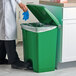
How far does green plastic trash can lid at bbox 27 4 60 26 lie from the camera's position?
10.0ft

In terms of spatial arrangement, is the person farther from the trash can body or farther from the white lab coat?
the trash can body

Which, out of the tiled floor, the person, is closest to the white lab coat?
the person

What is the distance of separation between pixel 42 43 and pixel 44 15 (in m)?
0.46

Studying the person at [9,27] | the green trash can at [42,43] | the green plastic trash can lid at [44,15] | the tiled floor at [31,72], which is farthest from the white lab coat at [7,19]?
the tiled floor at [31,72]

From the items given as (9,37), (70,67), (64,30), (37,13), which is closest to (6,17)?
(9,37)

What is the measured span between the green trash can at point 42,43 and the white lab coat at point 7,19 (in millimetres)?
204

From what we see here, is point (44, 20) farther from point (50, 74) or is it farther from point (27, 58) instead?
point (50, 74)

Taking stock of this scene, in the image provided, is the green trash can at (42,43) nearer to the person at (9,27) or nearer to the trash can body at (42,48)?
the trash can body at (42,48)

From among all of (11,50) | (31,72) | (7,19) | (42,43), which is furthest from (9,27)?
(31,72)

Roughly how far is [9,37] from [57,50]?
0.75m

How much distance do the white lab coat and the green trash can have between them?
0.20 m

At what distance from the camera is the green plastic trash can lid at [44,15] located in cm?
306

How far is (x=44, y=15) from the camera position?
10.7ft

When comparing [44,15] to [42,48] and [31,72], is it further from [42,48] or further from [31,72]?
[31,72]
